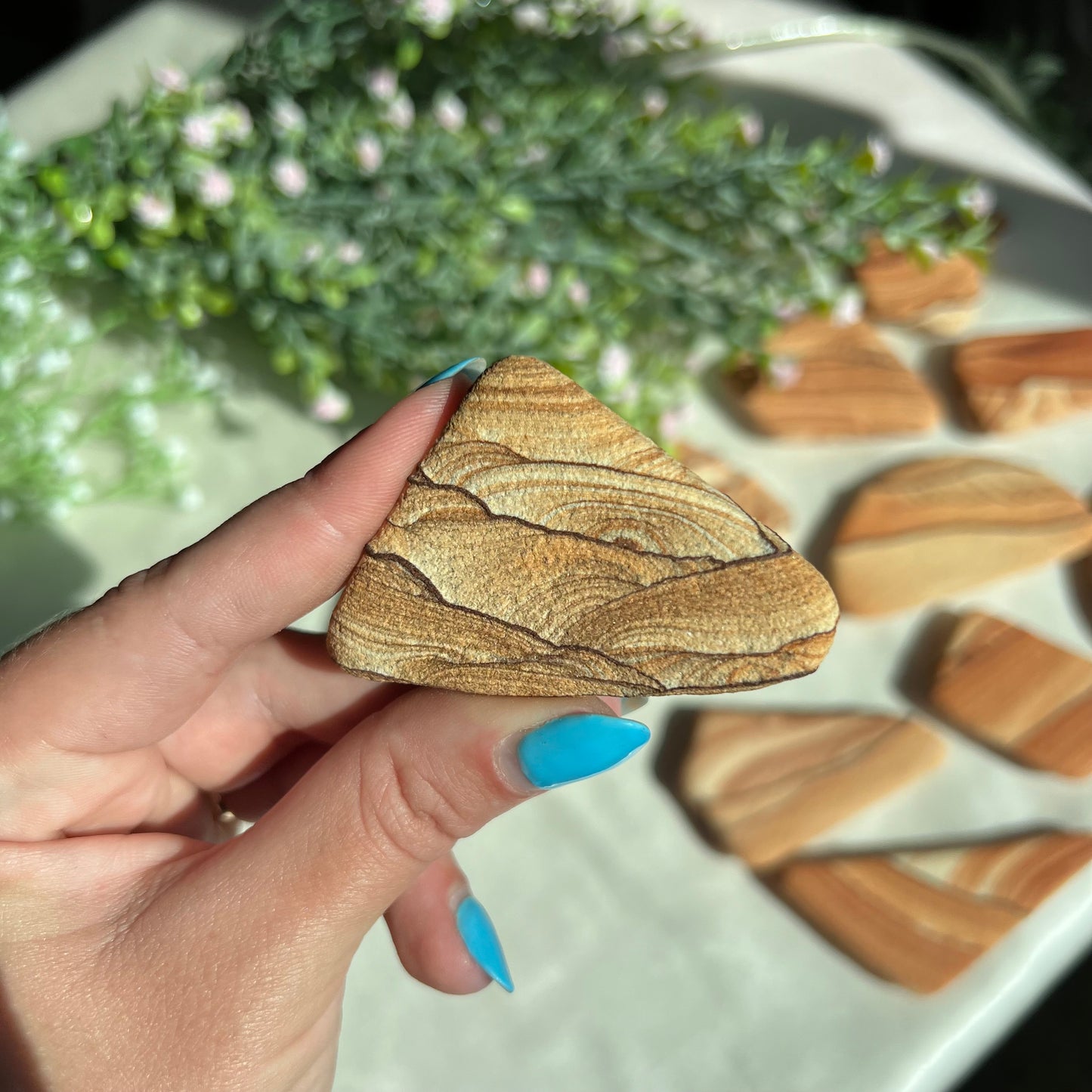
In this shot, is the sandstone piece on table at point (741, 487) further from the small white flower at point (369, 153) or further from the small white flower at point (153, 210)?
the small white flower at point (153, 210)

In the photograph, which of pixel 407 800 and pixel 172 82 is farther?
pixel 172 82

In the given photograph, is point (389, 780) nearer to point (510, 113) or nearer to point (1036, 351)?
point (510, 113)

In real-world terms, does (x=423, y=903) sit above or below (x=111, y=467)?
below

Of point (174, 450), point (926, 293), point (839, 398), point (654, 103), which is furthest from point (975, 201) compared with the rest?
point (174, 450)

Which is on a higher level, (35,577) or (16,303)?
(16,303)

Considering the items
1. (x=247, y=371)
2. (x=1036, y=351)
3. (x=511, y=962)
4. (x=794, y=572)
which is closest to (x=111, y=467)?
(x=247, y=371)

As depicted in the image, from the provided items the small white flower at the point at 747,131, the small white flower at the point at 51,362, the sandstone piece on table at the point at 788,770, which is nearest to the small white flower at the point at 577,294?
the small white flower at the point at 747,131

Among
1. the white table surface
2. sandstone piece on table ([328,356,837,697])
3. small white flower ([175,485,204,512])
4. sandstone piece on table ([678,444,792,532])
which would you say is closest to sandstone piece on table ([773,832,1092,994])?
the white table surface

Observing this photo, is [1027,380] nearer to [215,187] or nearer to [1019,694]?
[1019,694]
